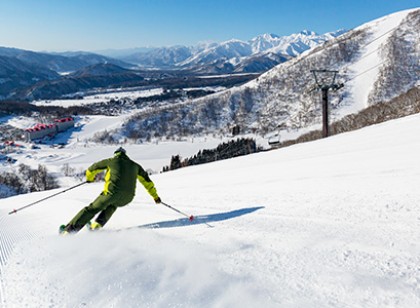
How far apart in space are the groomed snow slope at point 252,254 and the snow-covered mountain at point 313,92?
103 metres

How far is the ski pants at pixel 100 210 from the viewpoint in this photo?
516 cm

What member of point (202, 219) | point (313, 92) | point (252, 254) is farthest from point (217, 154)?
point (313, 92)

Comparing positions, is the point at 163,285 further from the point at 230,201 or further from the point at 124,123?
the point at 124,123

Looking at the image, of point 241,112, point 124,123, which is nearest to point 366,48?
point 241,112

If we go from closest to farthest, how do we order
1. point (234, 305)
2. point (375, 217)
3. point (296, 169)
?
point (234, 305), point (375, 217), point (296, 169)

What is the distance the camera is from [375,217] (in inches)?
164

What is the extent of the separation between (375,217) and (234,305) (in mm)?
2522

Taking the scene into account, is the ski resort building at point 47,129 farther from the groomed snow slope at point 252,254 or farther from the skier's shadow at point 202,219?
the skier's shadow at point 202,219

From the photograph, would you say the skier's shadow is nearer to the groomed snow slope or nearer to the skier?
the groomed snow slope

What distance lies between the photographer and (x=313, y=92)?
4392 inches

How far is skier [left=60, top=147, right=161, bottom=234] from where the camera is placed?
5.21 m

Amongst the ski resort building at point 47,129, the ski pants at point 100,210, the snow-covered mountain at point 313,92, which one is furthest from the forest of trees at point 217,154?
the ski resort building at point 47,129

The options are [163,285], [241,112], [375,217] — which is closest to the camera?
[163,285]

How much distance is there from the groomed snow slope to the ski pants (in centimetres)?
35
